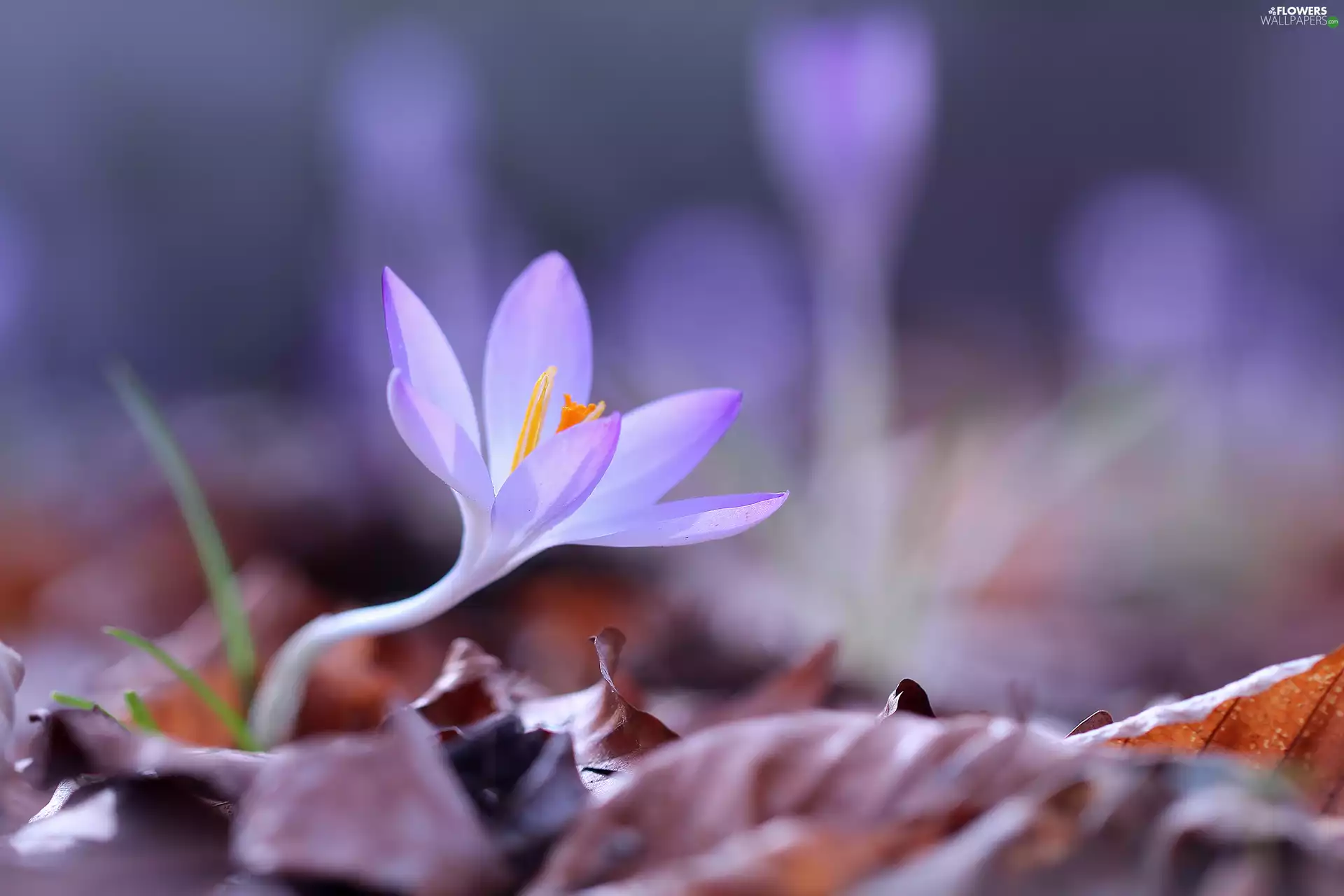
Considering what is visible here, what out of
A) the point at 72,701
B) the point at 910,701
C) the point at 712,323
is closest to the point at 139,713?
the point at 72,701

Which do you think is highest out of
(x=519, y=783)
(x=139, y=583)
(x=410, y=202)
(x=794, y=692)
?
(x=410, y=202)

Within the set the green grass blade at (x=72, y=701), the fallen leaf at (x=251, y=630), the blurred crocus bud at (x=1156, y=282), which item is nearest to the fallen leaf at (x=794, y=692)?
the green grass blade at (x=72, y=701)

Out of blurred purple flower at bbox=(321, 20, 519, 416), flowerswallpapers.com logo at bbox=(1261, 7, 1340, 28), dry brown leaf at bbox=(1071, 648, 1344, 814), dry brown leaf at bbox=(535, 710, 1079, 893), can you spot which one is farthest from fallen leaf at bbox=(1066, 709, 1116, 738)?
blurred purple flower at bbox=(321, 20, 519, 416)

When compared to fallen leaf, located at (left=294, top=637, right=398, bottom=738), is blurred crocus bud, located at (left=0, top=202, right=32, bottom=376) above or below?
above

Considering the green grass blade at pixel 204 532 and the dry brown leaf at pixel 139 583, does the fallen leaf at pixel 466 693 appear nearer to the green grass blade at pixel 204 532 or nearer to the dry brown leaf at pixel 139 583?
the green grass blade at pixel 204 532

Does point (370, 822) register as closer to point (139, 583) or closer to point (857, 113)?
point (857, 113)

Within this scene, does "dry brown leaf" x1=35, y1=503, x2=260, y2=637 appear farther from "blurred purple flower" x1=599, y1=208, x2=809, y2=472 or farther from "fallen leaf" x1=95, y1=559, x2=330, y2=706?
"blurred purple flower" x1=599, y1=208, x2=809, y2=472
